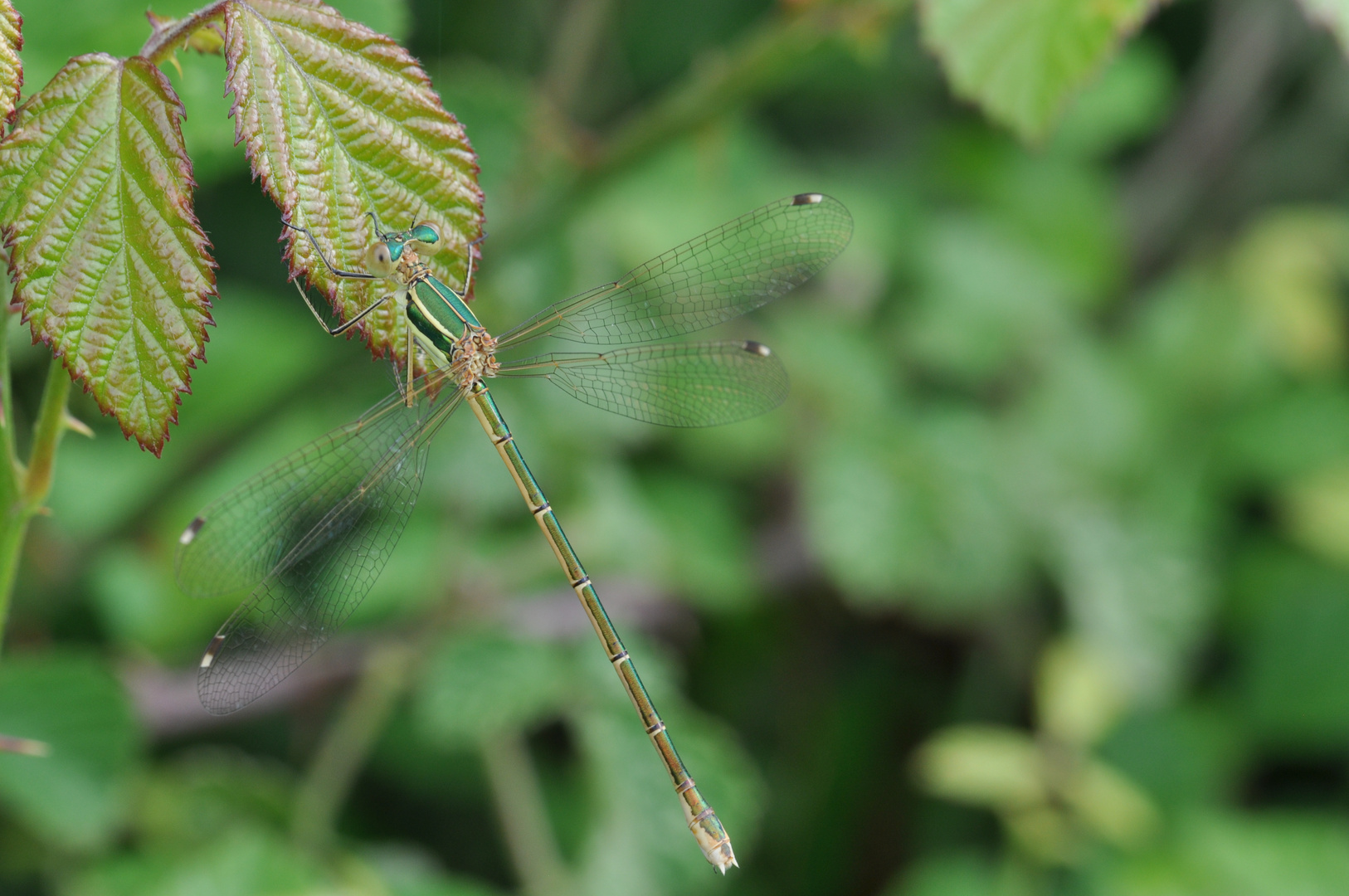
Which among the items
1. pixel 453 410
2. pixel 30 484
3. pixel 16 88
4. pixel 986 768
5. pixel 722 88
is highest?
pixel 722 88

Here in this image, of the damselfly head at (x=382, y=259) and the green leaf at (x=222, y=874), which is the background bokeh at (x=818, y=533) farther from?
the damselfly head at (x=382, y=259)

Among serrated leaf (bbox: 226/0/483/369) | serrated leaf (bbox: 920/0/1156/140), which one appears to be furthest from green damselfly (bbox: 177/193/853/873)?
serrated leaf (bbox: 920/0/1156/140)

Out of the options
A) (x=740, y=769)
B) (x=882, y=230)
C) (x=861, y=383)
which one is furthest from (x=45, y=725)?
(x=882, y=230)

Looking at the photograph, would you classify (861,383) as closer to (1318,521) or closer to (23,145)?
(1318,521)

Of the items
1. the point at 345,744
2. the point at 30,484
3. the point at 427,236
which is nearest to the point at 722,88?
the point at 427,236

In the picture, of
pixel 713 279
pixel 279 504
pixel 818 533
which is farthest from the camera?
pixel 818 533

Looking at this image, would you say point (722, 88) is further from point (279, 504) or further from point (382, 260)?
point (279, 504)

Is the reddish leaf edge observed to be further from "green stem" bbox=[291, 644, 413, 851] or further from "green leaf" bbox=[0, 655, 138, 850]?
"green stem" bbox=[291, 644, 413, 851]
